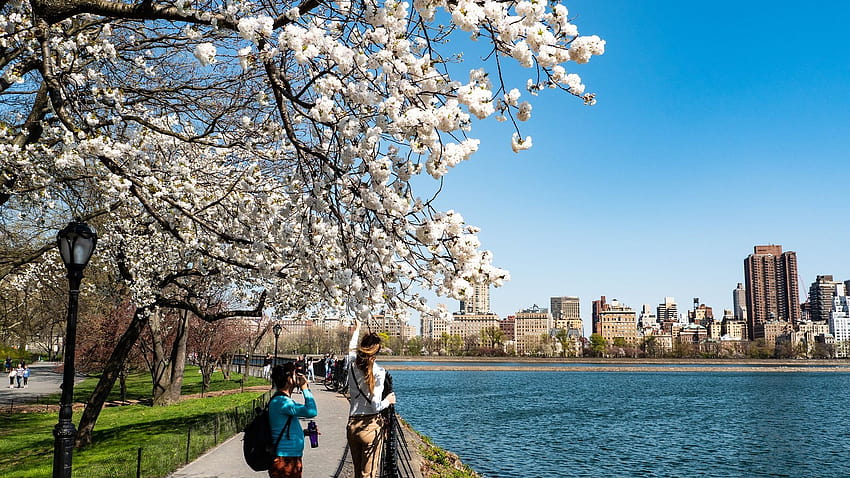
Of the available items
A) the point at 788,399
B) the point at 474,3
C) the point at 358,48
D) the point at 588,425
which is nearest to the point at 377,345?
the point at 358,48

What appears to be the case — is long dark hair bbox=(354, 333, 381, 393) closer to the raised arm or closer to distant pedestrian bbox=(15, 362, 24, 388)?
the raised arm

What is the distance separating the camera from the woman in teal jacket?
650 cm

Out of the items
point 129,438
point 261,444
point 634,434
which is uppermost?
point 261,444

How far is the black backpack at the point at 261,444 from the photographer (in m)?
6.49

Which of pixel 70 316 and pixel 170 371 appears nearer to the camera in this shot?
pixel 70 316

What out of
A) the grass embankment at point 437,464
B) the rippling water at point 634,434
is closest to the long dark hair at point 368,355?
the grass embankment at point 437,464

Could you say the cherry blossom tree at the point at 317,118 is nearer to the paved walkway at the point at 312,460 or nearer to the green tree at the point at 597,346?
the paved walkway at the point at 312,460

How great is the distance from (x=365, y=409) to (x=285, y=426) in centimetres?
115

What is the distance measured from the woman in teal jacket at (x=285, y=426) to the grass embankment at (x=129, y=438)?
441 centimetres

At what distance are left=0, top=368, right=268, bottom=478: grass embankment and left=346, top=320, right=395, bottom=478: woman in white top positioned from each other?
4.26 m

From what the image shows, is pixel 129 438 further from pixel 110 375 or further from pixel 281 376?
pixel 281 376

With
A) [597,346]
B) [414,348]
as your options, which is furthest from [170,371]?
[597,346]

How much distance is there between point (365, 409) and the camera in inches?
294

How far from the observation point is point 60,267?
65.5ft
